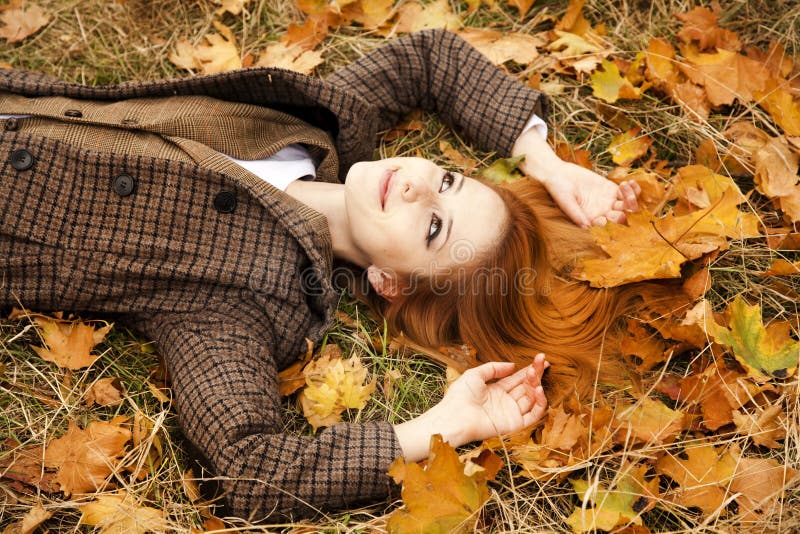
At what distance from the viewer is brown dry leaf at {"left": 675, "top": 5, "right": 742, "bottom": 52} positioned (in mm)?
3424

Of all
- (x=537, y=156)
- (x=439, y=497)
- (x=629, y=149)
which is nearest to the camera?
(x=439, y=497)

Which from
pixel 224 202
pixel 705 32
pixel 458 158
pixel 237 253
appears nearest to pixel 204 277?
pixel 237 253

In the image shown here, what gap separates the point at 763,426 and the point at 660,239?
0.81 meters

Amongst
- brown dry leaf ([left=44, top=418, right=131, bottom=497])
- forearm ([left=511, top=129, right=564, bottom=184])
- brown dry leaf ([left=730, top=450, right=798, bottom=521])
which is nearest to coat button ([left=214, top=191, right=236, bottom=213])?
brown dry leaf ([left=44, top=418, right=131, bottom=497])

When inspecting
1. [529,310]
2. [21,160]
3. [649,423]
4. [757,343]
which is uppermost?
[21,160]

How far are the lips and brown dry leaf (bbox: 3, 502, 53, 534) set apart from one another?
5.44ft

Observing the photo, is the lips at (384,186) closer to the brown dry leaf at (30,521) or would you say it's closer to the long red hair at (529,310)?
the long red hair at (529,310)

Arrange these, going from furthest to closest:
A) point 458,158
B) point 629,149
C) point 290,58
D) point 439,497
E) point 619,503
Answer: point 290,58 → point 458,158 → point 629,149 → point 619,503 → point 439,497

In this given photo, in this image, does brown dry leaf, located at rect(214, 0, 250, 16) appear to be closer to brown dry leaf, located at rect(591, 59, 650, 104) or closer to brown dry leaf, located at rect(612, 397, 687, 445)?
brown dry leaf, located at rect(591, 59, 650, 104)

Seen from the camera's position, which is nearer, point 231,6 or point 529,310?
point 529,310

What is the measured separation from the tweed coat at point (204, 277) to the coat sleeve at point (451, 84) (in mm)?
912

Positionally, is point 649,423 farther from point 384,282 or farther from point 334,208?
point 334,208

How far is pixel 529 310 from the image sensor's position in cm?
281

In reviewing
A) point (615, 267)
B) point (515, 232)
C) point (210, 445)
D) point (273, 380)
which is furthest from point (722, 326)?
point (210, 445)
